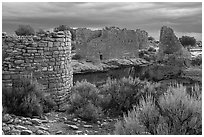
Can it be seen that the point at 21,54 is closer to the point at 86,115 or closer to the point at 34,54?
the point at 34,54

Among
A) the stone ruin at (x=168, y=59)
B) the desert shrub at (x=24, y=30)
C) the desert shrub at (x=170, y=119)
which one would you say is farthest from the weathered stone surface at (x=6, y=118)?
the stone ruin at (x=168, y=59)

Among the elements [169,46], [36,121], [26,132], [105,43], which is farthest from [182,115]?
[105,43]

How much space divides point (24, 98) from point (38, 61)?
1.22 meters

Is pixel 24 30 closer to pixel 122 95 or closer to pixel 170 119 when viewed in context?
pixel 122 95

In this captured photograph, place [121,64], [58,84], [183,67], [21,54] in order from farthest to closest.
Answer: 1. [121,64]
2. [183,67]
3. [58,84]
4. [21,54]

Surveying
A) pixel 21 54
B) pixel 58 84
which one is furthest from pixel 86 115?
pixel 21 54

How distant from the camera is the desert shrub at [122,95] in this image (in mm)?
9570

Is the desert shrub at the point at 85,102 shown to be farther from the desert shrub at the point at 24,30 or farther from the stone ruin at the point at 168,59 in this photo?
the stone ruin at the point at 168,59

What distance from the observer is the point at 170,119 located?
566cm

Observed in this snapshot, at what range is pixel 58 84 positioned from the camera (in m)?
9.80

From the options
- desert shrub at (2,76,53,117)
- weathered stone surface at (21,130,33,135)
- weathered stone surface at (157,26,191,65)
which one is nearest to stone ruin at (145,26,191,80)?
weathered stone surface at (157,26,191,65)

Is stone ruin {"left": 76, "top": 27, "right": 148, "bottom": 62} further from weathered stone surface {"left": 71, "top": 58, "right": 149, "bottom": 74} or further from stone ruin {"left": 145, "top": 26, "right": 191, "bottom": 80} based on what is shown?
stone ruin {"left": 145, "top": 26, "right": 191, "bottom": 80}

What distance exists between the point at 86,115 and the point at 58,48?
2.19 meters

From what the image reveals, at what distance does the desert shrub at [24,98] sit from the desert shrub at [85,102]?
2.60 ft
